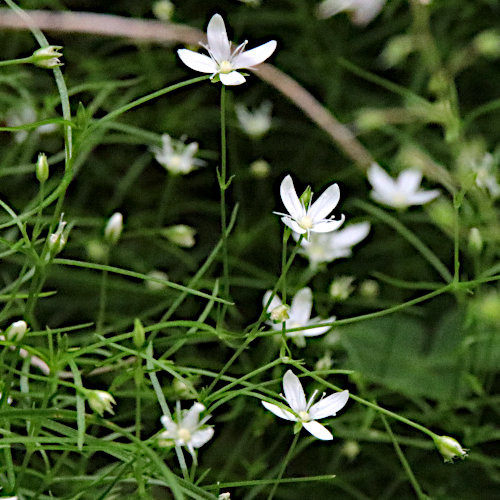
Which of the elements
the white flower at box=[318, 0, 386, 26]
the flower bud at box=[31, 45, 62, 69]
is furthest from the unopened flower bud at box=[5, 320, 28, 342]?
the white flower at box=[318, 0, 386, 26]

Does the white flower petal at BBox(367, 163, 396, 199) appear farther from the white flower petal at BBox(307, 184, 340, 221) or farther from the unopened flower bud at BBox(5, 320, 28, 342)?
the unopened flower bud at BBox(5, 320, 28, 342)

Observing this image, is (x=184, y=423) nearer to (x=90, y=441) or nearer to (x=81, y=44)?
(x=90, y=441)

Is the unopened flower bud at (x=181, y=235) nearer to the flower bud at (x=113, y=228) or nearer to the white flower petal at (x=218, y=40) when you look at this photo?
the flower bud at (x=113, y=228)

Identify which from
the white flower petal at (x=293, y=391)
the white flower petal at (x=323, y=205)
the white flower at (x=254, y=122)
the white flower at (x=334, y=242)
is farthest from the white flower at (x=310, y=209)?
the white flower at (x=254, y=122)

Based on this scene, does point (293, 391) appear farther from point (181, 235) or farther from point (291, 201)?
point (181, 235)

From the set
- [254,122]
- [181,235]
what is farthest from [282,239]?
[181,235]

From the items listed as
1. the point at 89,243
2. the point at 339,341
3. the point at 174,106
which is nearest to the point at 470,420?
the point at 339,341
